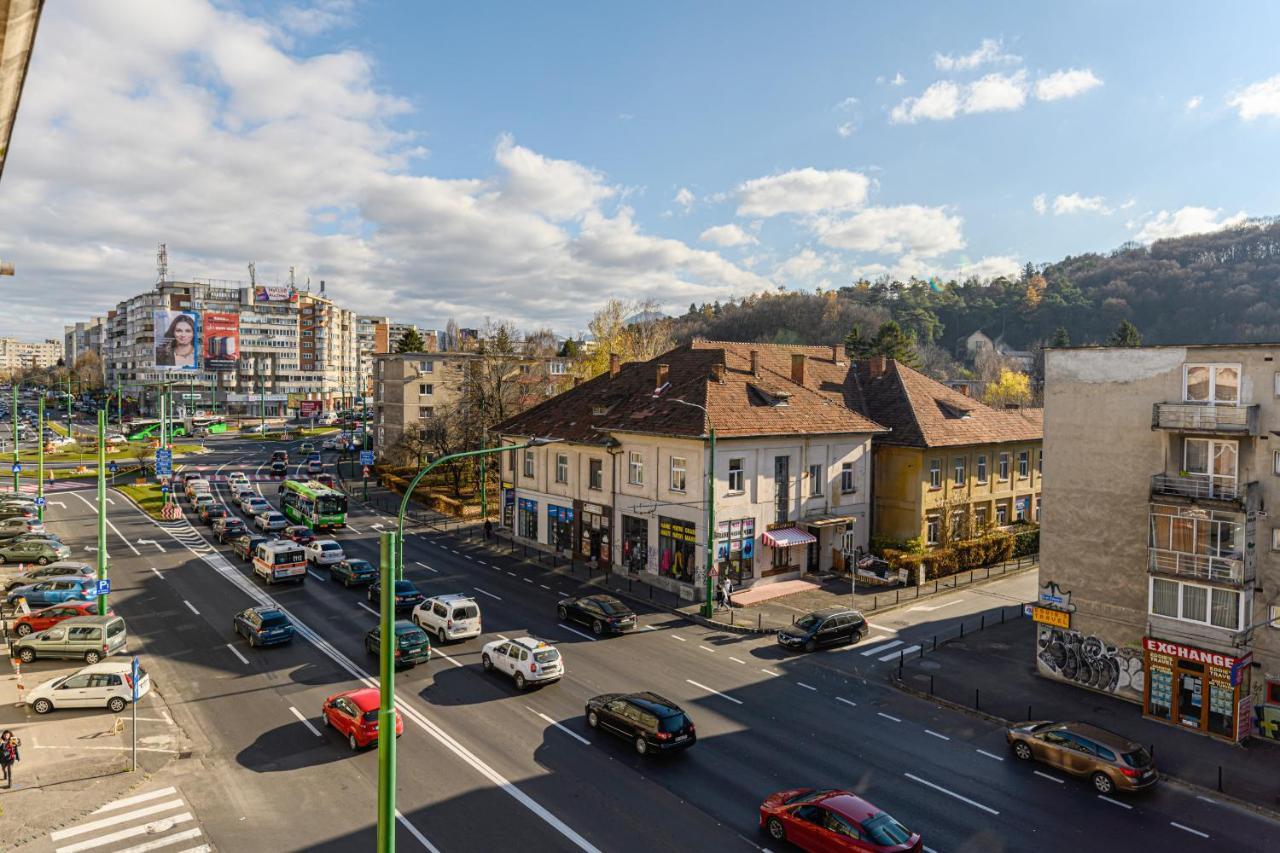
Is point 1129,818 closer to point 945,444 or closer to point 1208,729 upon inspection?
point 1208,729

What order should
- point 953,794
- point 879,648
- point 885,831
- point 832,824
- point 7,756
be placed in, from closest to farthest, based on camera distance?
point 885,831 < point 832,824 < point 7,756 < point 953,794 < point 879,648

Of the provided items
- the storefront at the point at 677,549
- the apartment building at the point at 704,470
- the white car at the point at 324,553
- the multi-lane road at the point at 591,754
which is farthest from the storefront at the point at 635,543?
the white car at the point at 324,553

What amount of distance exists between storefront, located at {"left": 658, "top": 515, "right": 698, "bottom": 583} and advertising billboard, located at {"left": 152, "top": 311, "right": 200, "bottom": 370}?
11444 centimetres

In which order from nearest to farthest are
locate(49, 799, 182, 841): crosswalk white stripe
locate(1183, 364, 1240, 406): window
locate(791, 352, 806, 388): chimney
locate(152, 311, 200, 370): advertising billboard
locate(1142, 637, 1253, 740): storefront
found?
locate(49, 799, 182, 841): crosswalk white stripe
locate(1142, 637, 1253, 740): storefront
locate(1183, 364, 1240, 406): window
locate(791, 352, 806, 388): chimney
locate(152, 311, 200, 370): advertising billboard

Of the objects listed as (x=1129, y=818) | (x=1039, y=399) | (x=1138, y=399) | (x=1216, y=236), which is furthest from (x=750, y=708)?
(x=1216, y=236)

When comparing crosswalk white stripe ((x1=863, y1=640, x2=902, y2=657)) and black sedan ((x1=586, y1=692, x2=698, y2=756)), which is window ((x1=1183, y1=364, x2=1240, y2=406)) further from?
black sedan ((x1=586, y1=692, x2=698, y2=756))

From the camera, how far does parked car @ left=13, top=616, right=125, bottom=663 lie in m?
28.6

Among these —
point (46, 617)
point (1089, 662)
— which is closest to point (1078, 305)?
point (1089, 662)

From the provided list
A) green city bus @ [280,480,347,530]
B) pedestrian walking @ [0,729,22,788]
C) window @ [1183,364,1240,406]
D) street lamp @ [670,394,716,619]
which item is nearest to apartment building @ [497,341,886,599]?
street lamp @ [670,394,716,619]

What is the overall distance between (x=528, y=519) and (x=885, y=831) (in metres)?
38.1

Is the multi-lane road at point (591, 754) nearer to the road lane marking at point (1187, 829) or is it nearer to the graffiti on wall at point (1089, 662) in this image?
the road lane marking at point (1187, 829)

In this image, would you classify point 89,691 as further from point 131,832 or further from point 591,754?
point 591,754

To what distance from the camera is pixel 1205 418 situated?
25.7 m

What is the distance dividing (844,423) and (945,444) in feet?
21.2
